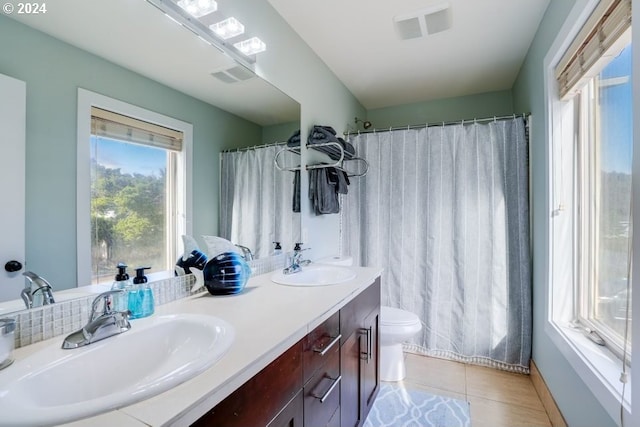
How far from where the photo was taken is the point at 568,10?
1391 mm

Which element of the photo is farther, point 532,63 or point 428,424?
point 532,63

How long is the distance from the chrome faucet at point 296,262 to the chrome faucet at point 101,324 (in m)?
0.89

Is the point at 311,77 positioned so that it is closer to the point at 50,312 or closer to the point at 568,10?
the point at 568,10

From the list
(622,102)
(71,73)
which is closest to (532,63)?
(622,102)

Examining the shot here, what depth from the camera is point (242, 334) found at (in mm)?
835

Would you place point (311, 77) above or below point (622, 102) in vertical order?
above

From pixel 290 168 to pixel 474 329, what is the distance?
182 cm

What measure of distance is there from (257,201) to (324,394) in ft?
3.21

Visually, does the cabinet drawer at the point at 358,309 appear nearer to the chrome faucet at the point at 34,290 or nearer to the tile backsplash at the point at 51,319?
the tile backsplash at the point at 51,319

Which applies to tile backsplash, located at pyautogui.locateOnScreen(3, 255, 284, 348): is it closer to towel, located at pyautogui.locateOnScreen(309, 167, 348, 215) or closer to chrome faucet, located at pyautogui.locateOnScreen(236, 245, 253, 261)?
chrome faucet, located at pyautogui.locateOnScreen(236, 245, 253, 261)

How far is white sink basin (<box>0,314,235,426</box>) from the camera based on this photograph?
1.64 ft

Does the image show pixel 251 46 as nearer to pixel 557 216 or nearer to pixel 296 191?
pixel 296 191

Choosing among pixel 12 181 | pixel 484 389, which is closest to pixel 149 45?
pixel 12 181

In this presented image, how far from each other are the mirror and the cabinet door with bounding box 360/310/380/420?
0.96 meters
